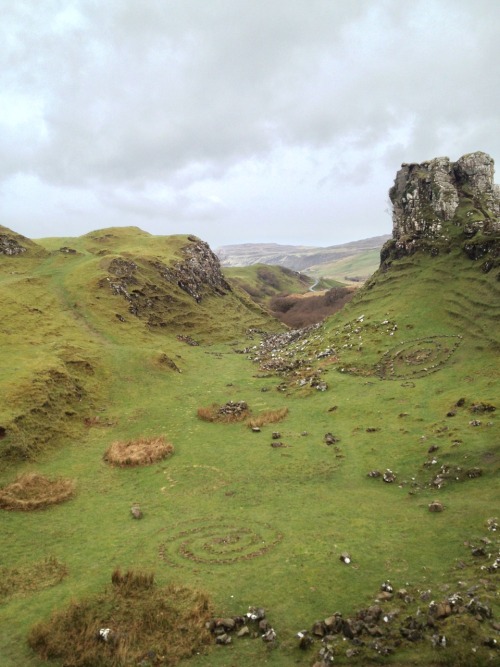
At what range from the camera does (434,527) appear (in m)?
24.6

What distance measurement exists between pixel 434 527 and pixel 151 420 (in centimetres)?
3058

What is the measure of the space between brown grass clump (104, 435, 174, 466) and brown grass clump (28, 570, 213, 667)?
16.8 meters

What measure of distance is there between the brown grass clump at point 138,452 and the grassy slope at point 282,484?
3.47 feet

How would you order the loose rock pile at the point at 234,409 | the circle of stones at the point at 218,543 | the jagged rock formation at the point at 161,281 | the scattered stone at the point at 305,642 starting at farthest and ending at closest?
the jagged rock formation at the point at 161,281
the loose rock pile at the point at 234,409
the circle of stones at the point at 218,543
the scattered stone at the point at 305,642

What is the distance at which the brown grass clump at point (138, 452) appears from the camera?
121 ft

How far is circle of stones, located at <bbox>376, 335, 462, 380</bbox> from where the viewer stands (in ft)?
172

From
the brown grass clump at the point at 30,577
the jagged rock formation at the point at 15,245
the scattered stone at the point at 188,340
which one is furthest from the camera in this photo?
the jagged rock formation at the point at 15,245

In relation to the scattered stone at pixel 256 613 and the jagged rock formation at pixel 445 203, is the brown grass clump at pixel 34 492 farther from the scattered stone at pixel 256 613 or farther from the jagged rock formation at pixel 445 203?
the jagged rock formation at pixel 445 203

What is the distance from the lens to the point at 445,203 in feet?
259

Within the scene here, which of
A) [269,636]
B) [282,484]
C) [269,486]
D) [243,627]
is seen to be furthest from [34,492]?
[269,636]

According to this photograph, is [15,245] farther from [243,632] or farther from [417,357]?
[243,632]

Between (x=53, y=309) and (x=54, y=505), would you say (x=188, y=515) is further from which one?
(x=53, y=309)

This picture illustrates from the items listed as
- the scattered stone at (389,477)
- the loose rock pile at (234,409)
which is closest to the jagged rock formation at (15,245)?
the loose rock pile at (234,409)

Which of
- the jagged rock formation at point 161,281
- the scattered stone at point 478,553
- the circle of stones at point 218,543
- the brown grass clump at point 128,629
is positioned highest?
the jagged rock formation at point 161,281
